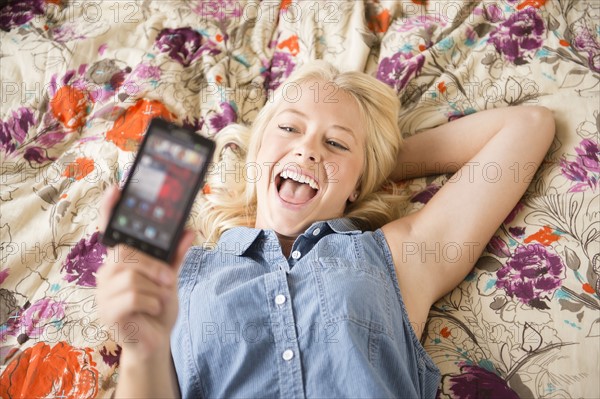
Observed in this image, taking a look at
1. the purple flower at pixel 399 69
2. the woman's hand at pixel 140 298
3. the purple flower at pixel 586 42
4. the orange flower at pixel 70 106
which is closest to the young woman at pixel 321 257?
the woman's hand at pixel 140 298

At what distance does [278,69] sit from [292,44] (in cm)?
9

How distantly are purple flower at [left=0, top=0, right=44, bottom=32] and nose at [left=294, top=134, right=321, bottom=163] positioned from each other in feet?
3.26

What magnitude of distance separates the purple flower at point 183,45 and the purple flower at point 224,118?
0.71 feet

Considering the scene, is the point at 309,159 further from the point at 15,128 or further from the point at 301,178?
the point at 15,128

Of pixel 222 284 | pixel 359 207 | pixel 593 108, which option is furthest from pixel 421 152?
pixel 222 284

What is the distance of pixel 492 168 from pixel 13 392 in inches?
40.5

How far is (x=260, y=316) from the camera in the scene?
103 cm

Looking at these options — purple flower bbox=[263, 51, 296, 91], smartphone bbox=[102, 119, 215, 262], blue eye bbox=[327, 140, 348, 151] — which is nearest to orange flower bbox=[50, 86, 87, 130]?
purple flower bbox=[263, 51, 296, 91]

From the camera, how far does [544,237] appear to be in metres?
1.23

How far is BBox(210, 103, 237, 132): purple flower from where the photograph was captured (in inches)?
60.8

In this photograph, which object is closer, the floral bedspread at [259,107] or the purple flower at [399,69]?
the floral bedspread at [259,107]

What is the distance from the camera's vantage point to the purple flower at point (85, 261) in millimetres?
1267

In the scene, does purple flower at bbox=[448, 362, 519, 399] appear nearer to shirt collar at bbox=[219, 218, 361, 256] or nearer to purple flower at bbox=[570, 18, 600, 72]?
shirt collar at bbox=[219, 218, 361, 256]

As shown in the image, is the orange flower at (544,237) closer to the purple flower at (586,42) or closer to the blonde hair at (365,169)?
the blonde hair at (365,169)
